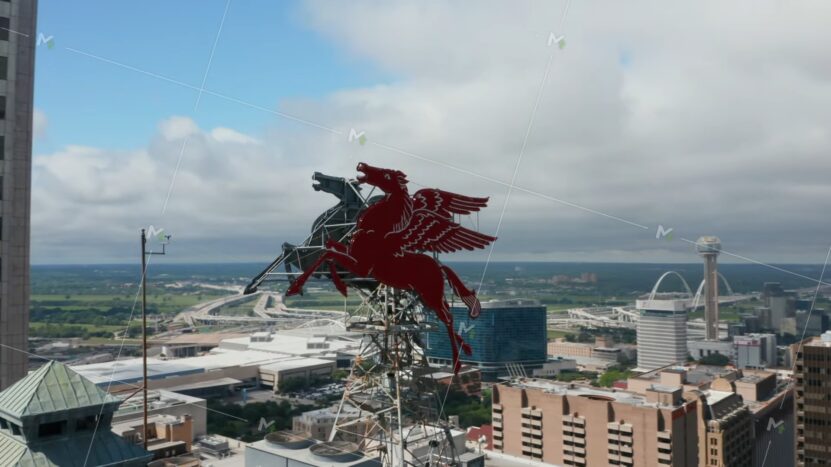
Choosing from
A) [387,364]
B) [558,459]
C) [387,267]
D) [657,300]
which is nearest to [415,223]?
[387,267]

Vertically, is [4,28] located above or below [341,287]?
above

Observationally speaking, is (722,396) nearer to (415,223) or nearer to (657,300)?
(657,300)

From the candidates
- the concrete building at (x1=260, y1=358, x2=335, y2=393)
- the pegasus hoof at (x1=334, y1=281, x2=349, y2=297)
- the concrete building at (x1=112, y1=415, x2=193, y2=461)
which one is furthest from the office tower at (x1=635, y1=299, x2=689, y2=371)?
the concrete building at (x1=260, y1=358, x2=335, y2=393)

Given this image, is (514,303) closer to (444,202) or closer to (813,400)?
(813,400)

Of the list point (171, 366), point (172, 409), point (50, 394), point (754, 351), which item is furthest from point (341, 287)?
point (171, 366)

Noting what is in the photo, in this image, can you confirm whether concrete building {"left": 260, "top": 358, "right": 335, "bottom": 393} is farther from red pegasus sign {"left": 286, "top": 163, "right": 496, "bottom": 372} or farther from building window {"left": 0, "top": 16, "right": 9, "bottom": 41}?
red pegasus sign {"left": 286, "top": 163, "right": 496, "bottom": 372}

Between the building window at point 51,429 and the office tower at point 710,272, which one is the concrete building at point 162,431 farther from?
the office tower at point 710,272
